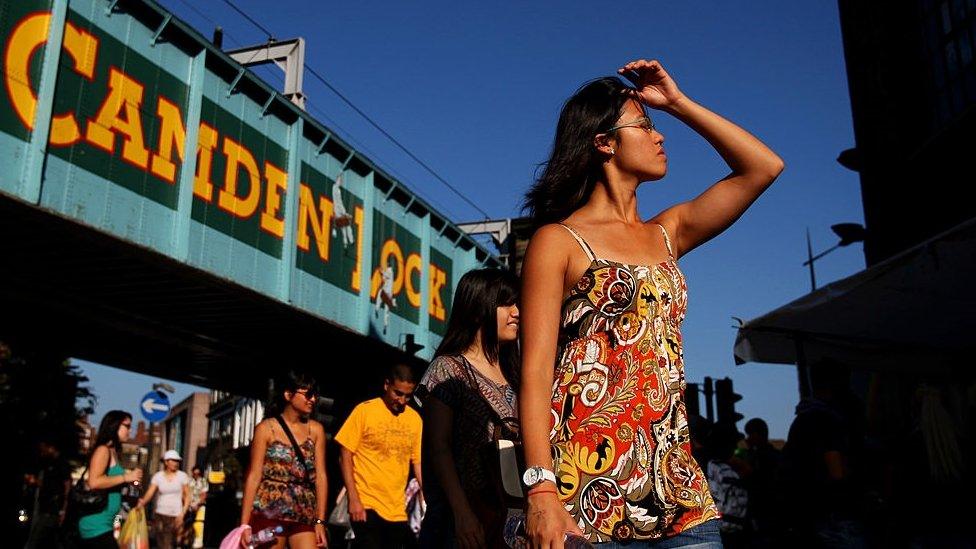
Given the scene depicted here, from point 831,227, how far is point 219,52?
11.2 meters

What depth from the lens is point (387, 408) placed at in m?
6.66

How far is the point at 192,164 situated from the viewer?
15.4 metres

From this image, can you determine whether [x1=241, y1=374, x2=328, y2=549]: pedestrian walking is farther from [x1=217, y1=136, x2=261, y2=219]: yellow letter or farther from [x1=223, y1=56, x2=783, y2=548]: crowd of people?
[x1=217, y1=136, x2=261, y2=219]: yellow letter

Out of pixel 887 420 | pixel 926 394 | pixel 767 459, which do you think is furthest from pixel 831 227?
pixel 926 394

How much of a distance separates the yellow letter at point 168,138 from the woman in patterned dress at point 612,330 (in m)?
13.4

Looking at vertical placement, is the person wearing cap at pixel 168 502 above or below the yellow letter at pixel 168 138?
below

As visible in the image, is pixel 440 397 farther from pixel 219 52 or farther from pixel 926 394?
pixel 219 52

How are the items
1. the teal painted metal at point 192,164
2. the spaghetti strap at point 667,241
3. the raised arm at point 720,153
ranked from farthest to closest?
the teal painted metal at point 192,164 < the raised arm at point 720,153 < the spaghetti strap at point 667,241

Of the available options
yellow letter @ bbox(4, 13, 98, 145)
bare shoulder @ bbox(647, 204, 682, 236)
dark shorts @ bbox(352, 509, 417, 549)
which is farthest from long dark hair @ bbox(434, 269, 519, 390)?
yellow letter @ bbox(4, 13, 98, 145)

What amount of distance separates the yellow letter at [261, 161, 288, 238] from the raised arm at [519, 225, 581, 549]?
15864 mm

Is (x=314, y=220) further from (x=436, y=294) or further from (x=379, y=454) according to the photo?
(x=379, y=454)

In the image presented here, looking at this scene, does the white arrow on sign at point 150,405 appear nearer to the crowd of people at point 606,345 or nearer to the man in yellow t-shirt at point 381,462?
the man in yellow t-shirt at point 381,462

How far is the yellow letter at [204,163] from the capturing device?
15.7 metres

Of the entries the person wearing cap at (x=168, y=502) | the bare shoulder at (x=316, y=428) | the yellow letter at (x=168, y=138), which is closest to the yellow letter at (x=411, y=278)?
the person wearing cap at (x=168, y=502)
